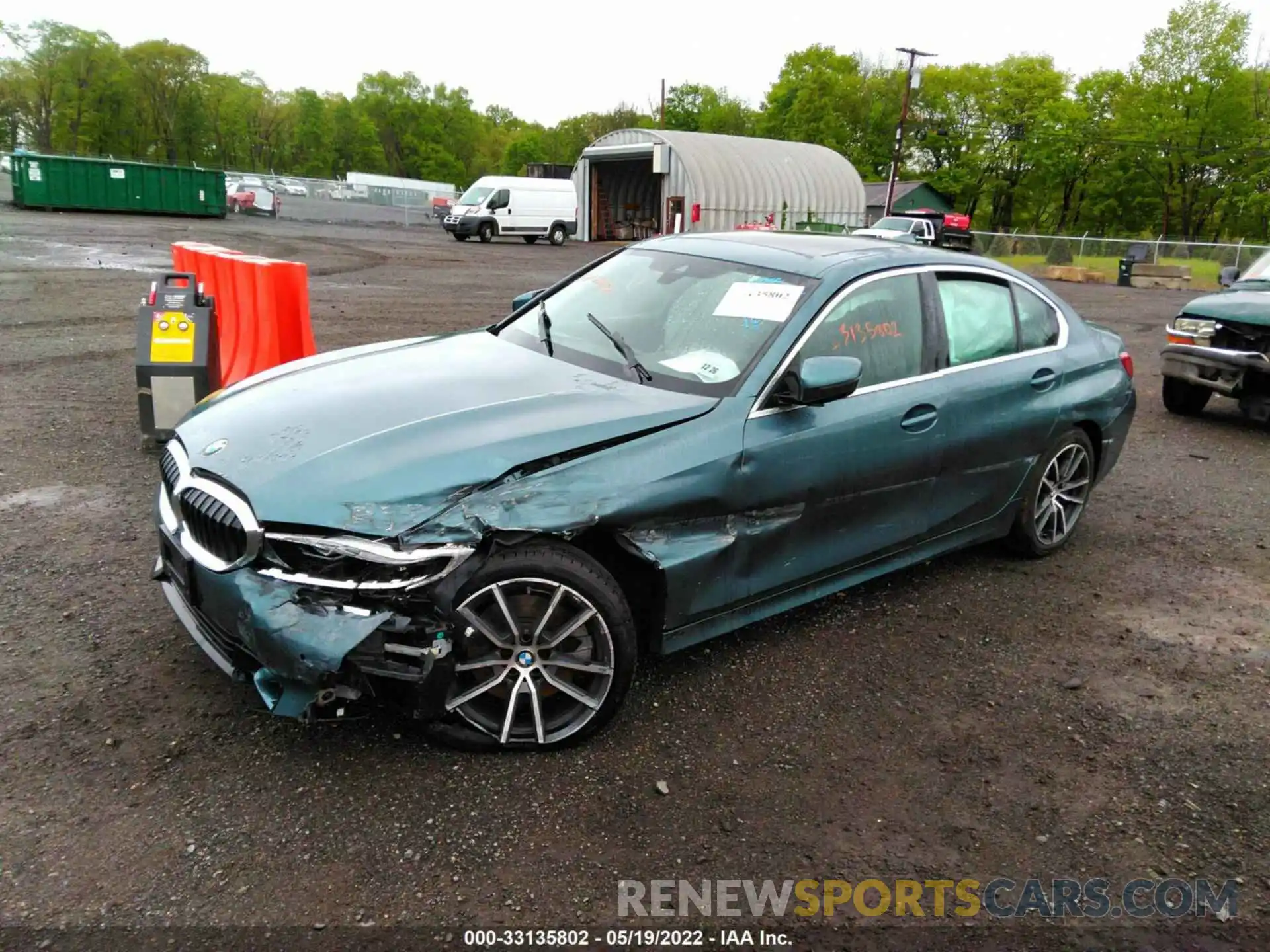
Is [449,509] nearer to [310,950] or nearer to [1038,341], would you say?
[310,950]

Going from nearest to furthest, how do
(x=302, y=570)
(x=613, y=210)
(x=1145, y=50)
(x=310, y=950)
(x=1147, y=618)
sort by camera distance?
1. (x=310, y=950)
2. (x=302, y=570)
3. (x=1147, y=618)
4. (x=613, y=210)
5. (x=1145, y=50)

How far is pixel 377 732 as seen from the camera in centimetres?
322

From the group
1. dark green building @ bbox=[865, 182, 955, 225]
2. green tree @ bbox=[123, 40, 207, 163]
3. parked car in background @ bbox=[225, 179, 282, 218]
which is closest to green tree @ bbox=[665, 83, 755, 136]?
dark green building @ bbox=[865, 182, 955, 225]

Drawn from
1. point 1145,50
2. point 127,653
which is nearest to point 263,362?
point 127,653

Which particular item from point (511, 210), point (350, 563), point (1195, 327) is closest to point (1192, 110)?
point (511, 210)

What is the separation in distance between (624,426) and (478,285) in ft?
52.1

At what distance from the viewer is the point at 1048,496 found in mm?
5109

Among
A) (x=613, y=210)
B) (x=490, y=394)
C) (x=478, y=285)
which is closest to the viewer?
(x=490, y=394)

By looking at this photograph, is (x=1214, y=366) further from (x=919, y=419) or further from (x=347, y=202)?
(x=347, y=202)

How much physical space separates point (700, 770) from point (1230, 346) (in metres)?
7.64

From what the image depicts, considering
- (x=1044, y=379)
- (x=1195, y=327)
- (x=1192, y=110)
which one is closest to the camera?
(x=1044, y=379)

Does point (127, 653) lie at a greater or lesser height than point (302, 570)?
lesser

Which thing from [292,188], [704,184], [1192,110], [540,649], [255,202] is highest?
[1192,110]

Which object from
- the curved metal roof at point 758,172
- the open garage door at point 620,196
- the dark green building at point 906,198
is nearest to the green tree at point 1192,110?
the dark green building at point 906,198
